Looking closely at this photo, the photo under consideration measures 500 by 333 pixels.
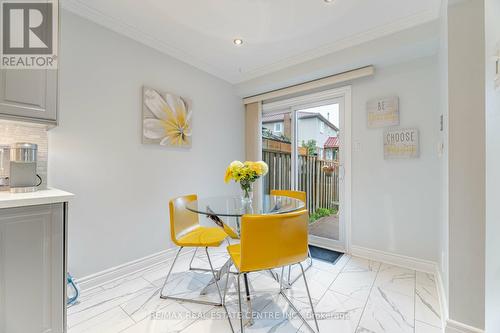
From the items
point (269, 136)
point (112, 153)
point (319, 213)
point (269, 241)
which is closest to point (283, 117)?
point (269, 136)

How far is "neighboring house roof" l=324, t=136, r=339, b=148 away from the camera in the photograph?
9.87 feet

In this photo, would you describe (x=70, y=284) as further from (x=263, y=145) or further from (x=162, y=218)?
(x=263, y=145)

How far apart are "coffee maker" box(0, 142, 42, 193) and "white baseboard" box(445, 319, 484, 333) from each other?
9.28 ft

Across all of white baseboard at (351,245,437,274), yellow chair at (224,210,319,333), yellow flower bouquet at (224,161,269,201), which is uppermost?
yellow flower bouquet at (224,161,269,201)

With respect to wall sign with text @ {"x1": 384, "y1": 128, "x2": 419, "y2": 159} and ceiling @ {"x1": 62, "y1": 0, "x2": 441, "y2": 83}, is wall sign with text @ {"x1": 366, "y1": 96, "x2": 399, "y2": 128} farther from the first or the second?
ceiling @ {"x1": 62, "y1": 0, "x2": 441, "y2": 83}

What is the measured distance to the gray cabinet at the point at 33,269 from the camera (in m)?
1.16

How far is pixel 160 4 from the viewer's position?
1849 millimetres

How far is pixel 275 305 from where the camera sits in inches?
69.4

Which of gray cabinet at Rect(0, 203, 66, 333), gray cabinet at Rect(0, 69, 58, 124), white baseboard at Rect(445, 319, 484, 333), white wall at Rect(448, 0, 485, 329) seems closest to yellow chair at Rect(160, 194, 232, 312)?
gray cabinet at Rect(0, 203, 66, 333)

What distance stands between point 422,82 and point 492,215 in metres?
1.67

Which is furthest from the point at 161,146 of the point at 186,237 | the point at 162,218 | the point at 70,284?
the point at 70,284

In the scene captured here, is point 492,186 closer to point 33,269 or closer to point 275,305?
point 275,305

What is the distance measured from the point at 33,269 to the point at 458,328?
253 centimetres

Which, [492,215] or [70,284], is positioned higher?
[492,215]
